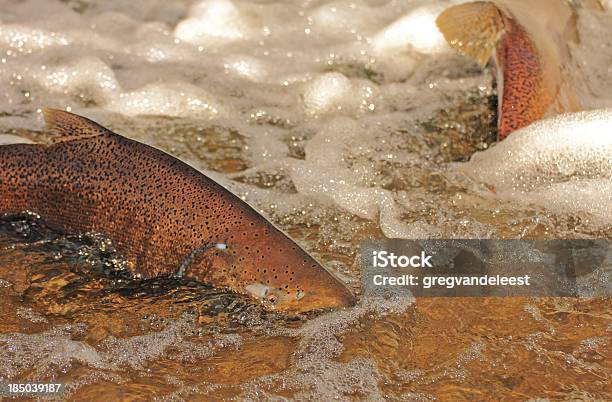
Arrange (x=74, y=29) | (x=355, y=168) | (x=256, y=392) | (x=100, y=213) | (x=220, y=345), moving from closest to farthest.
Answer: (x=256, y=392) < (x=220, y=345) < (x=100, y=213) < (x=355, y=168) < (x=74, y=29)

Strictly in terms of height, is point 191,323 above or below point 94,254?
below

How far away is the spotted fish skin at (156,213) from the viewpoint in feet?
8.86

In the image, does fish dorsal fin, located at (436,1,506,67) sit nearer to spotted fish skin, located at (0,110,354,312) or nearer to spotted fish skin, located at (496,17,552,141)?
spotted fish skin, located at (496,17,552,141)

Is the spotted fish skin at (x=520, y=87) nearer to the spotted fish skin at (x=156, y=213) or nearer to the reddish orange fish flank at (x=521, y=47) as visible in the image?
the reddish orange fish flank at (x=521, y=47)

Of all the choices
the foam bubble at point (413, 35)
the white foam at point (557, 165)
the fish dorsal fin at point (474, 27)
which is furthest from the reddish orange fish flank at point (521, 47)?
the foam bubble at point (413, 35)

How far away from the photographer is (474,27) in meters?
4.46

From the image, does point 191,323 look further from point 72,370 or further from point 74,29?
point 74,29

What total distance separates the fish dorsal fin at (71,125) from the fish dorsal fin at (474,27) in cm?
219

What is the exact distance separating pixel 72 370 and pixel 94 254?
570mm

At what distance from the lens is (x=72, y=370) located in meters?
2.52

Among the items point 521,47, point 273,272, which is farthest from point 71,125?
point 521,47

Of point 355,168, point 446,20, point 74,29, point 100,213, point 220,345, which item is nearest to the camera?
point 220,345

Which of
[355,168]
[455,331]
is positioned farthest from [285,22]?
[455,331]

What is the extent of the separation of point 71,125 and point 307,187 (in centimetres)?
109
